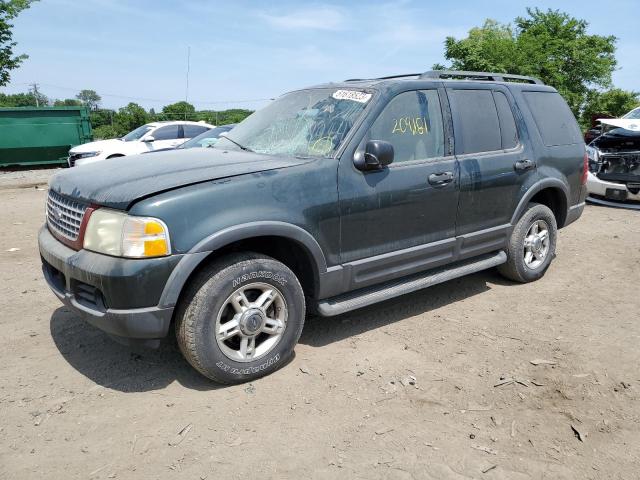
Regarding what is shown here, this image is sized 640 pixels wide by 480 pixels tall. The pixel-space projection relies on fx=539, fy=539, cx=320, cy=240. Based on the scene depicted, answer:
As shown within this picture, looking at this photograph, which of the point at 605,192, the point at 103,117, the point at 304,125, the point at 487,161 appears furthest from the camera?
the point at 103,117

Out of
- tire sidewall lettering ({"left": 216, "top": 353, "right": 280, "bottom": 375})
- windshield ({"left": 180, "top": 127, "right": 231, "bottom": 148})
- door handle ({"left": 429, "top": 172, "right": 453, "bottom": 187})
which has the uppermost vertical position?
windshield ({"left": 180, "top": 127, "right": 231, "bottom": 148})

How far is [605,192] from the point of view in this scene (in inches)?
370

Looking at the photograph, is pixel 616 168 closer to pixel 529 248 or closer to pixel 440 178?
pixel 529 248

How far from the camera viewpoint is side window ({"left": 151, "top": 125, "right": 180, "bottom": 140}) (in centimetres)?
1316

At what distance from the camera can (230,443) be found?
2770 mm

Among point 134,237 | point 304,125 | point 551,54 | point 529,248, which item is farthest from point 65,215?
point 551,54

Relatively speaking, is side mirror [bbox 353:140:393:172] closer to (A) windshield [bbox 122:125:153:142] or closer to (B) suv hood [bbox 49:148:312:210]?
(B) suv hood [bbox 49:148:312:210]

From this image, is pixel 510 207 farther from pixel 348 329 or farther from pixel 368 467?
pixel 368 467

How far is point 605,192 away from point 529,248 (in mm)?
5166

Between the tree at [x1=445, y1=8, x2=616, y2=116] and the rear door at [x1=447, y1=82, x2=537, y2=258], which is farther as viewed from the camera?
the tree at [x1=445, y1=8, x2=616, y2=116]

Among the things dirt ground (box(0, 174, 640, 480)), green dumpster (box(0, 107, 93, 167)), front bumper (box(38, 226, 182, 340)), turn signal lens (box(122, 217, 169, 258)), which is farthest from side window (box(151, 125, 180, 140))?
turn signal lens (box(122, 217, 169, 258))

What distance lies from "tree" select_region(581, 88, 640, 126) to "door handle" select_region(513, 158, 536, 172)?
37.3 metres

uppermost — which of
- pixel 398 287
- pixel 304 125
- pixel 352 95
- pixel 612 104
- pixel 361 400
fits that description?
pixel 612 104

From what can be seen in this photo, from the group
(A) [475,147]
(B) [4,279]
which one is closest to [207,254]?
(A) [475,147]
